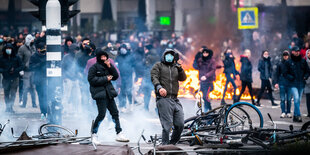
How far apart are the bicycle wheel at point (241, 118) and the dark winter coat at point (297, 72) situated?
153 inches

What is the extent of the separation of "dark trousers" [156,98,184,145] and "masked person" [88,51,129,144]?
4.65 ft

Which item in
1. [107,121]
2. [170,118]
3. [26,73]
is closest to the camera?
[170,118]

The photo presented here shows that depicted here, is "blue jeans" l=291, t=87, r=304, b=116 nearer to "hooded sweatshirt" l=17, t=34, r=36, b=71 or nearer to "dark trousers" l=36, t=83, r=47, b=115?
"dark trousers" l=36, t=83, r=47, b=115

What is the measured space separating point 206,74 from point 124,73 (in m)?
2.61

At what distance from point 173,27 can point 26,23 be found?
14.9 metres

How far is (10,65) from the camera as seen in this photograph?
1409 centimetres

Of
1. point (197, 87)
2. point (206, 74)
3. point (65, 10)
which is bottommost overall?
point (197, 87)

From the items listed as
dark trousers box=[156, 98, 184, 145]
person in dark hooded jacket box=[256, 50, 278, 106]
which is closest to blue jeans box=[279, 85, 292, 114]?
person in dark hooded jacket box=[256, 50, 278, 106]

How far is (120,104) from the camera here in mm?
14875

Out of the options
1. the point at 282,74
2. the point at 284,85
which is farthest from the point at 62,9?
the point at 284,85

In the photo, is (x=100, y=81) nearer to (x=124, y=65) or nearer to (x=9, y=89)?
(x=124, y=65)

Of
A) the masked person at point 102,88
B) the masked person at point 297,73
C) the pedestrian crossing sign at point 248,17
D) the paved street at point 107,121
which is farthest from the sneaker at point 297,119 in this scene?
the pedestrian crossing sign at point 248,17

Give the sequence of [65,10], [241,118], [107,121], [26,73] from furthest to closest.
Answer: [26,73] < [107,121] < [65,10] < [241,118]

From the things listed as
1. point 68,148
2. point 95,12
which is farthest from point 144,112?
point 95,12
